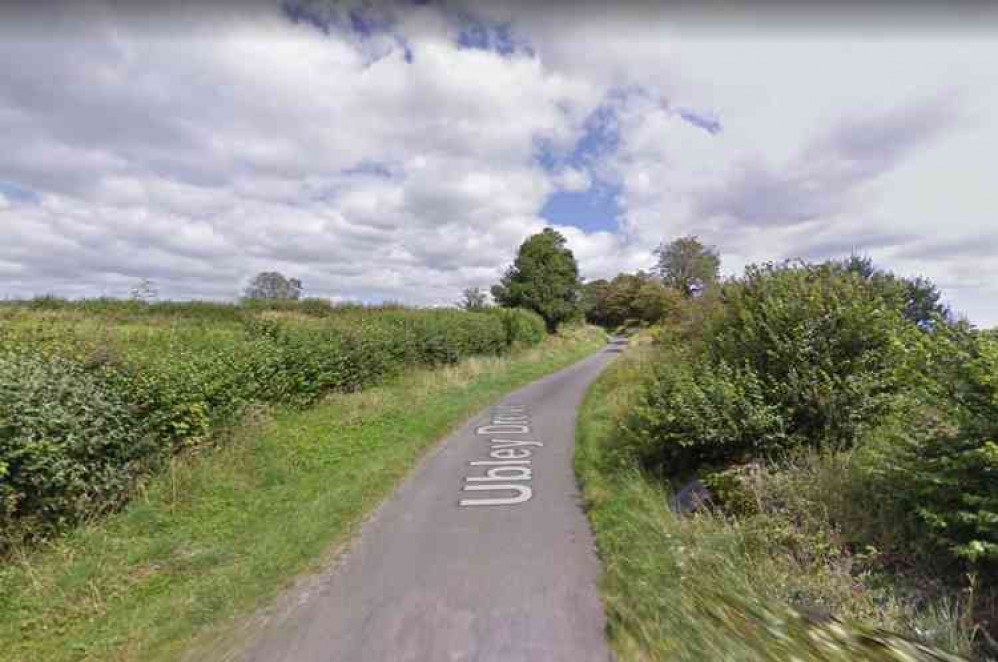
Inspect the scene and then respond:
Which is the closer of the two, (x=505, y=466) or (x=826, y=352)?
(x=826, y=352)

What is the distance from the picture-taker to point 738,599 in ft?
8.91

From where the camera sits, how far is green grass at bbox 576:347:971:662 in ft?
7.07

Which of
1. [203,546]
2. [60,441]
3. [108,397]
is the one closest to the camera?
[60,441]

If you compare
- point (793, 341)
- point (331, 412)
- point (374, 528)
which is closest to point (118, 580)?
point (374, 528)

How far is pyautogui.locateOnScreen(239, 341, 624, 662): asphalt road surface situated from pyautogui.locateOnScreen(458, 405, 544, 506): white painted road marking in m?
0.03

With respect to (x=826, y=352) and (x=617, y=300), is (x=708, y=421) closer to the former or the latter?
(x=826, y=352)

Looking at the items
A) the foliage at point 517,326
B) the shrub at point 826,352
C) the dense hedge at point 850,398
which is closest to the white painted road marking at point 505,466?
the dense hedge at point 850,398

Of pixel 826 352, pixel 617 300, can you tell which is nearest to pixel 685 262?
pixel 617 300

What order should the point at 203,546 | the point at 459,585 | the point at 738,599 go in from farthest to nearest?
1. the point at 203,546
2. the point at 459,585
3. the point at 738,599

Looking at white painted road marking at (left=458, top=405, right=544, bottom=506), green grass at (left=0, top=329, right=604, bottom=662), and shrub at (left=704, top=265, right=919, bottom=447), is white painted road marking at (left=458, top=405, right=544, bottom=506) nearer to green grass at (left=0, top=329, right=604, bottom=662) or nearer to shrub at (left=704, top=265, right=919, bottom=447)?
green grass at (left=0, top=329, right=604, bottom=662)

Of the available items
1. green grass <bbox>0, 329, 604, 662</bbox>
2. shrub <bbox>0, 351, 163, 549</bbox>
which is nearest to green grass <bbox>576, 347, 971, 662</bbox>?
green grass <bbox>0, 329, 604, 662</bbox>

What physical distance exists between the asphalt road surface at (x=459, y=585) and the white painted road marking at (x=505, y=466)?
0.11 ft

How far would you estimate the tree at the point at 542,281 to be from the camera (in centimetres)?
3494

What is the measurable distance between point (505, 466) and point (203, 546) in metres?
4.01
